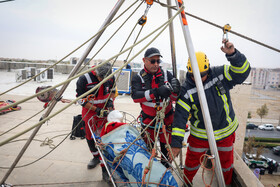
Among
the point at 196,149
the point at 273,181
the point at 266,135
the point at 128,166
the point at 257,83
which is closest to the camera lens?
the point at 128,166

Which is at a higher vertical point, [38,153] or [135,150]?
[135,150]

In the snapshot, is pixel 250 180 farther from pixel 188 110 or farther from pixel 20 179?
pixel 20 179

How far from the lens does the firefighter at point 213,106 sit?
1861mm

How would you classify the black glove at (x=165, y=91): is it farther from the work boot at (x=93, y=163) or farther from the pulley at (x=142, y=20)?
the work boot at (x=93, y=163)

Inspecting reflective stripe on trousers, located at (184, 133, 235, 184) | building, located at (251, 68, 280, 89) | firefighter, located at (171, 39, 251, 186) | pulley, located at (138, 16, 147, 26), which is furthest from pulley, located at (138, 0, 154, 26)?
building, located at (251, 68, 280, 89)

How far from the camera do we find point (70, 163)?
3102 mm

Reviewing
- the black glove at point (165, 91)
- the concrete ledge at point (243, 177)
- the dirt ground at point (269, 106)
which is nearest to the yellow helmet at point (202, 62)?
the black glove at point (165, 91)

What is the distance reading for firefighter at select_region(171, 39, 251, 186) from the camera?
1.86m

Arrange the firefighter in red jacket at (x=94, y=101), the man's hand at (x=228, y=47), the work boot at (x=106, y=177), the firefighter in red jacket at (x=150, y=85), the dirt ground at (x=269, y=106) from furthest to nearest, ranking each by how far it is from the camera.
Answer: the dirt ground at (x=269, y=106), the firefighter in red jacket at (x=94, y=101), the work boot at (x=106, y=177), the firefighter in red jacket at (x=150, y=85), the man's hand at (x=228, y=47)

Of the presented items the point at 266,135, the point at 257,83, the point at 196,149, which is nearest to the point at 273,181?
the point at 266,135

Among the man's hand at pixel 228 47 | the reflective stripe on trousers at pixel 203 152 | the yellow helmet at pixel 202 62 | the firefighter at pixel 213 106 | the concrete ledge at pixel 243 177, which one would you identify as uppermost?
the man's hand at pixel 228 47

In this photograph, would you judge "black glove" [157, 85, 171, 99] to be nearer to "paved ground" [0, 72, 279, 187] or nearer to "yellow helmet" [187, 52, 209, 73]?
"yellow helmet" [187, 52, 209, 73]

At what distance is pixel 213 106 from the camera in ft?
6.37

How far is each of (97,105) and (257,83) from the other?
104341mm
